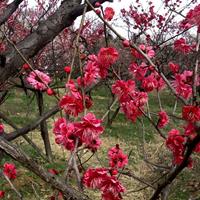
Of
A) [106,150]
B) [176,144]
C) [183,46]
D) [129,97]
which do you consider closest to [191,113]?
[176,144]

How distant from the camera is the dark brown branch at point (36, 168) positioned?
3.89ft

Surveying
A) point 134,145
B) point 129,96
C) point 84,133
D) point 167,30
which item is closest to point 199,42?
point 129,96

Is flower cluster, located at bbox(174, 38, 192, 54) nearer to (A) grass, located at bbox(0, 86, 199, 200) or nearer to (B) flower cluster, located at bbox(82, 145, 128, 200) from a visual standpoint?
(B) flower cluster, located at bbox(82, 145, 128, 200)

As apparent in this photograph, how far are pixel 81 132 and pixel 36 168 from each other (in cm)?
44

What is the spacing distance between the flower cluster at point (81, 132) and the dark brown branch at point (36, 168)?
12.6 inches

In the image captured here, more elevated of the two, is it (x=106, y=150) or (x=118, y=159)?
(x=118, y=159)

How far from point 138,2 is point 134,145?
23.2 ft

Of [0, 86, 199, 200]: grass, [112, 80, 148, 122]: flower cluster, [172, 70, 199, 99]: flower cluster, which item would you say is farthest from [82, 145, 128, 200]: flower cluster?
[0, 86, 199, 200]: grass

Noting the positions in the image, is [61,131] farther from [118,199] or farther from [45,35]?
[45,35]

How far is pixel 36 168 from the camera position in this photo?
124 cm

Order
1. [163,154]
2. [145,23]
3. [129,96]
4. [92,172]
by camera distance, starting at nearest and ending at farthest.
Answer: [92,172], [129,96], [163,154], [145,23]

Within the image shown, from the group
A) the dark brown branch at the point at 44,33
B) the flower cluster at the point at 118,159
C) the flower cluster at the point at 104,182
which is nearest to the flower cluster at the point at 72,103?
the flower cluster at the point at 104,182

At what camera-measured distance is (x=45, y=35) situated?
166 inches

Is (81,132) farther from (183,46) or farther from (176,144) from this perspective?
(183,46)
